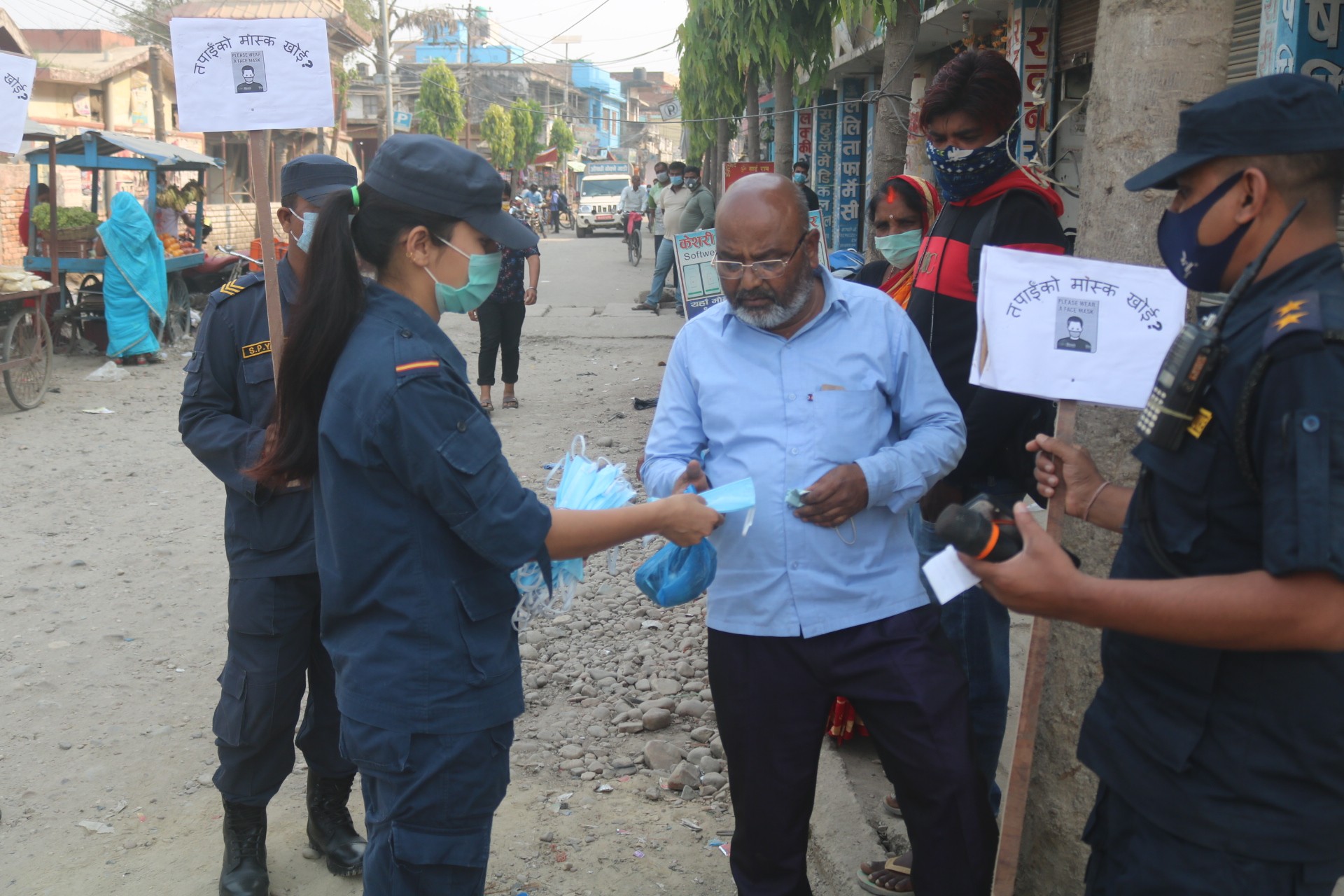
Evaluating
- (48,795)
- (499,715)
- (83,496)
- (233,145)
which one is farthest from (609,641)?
(233,145)

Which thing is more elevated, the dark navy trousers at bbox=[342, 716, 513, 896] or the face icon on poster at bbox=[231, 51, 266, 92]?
the face icon on poster at bbox=[231, 51, 266, 92]

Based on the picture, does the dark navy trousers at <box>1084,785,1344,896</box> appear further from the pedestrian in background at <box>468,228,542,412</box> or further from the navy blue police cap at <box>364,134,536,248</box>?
the pedestrian in background at <box>468,228,542,412</box>

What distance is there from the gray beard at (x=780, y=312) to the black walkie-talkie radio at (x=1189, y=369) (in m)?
0.95

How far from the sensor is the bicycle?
25.5 meters

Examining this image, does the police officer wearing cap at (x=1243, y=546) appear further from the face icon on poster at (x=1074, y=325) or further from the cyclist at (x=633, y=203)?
the cyclist at (x=633, y=203)

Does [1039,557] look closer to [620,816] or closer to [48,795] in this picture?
[620,816]

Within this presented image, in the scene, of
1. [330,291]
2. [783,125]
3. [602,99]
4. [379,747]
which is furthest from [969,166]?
[602,99]

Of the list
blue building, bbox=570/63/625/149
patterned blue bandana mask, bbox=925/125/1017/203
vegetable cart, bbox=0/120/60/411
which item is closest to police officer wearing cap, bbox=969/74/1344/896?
patterned blue bandana mask, bbox=925/125/1017/203

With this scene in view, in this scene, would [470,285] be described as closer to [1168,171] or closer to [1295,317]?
[1168,171]

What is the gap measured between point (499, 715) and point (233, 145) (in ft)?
110

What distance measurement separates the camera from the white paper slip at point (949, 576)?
173cm

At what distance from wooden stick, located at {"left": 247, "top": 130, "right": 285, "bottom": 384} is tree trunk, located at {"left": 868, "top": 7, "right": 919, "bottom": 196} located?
3.93m

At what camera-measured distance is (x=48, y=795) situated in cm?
380

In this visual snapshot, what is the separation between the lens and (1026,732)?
85.8 inches
